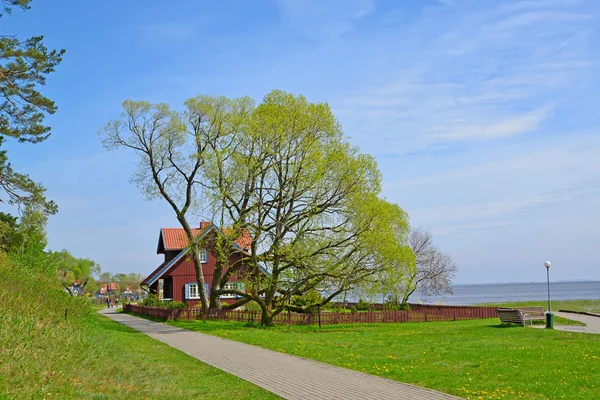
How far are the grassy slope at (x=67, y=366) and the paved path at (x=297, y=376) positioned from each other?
61 cm

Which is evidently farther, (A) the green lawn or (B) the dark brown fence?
(B) the dark brown fence

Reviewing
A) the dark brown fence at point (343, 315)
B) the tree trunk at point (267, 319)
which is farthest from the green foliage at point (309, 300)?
the tree trunk at point (267, 319)

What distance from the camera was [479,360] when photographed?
49.7 ft

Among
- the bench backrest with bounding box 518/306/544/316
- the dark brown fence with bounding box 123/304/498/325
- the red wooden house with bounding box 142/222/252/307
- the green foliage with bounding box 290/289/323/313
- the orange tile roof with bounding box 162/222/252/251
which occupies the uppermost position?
the orange tile roof with bounding box 162/222/252/251

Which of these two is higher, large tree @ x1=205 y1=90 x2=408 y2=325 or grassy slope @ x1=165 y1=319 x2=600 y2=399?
large tree @ x1=205 y1=90 x2=408 y2=325

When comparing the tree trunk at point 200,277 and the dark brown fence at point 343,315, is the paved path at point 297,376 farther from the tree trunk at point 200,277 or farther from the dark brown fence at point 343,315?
the tree trunk at point 200,277

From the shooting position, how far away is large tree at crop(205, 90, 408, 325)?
29406mm

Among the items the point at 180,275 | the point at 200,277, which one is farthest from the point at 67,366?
the point at 180,275

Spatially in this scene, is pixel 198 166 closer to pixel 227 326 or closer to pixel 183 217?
pixel 183 217

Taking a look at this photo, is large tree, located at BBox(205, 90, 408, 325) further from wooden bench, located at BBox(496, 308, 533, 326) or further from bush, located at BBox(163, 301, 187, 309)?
bush, located at BBox(163, 301, 187, 309)

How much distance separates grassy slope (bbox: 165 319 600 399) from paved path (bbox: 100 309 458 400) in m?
0.58

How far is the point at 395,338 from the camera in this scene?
2305cm

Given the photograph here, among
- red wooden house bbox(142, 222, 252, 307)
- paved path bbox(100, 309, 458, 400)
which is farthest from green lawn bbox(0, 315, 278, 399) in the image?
red wooden house bbox(142, 222, 252, 307)

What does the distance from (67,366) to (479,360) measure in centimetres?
1009
